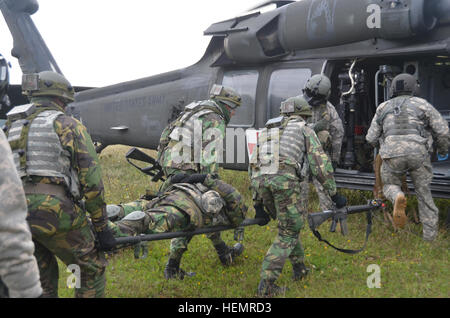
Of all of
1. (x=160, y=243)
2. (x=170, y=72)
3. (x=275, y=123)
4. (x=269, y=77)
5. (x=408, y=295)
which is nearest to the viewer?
(x=408, y=295)

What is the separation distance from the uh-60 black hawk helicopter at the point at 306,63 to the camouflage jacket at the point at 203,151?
2.52 meters

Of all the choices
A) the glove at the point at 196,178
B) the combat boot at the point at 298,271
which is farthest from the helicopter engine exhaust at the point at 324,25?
the glove at the point at 196,178

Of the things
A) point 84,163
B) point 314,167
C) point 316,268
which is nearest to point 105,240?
point 84,163

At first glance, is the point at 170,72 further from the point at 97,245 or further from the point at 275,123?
the point at 97,245

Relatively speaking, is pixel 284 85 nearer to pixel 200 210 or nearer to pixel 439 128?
pixel 439 128

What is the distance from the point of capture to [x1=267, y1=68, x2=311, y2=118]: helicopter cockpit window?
6777 millimetres

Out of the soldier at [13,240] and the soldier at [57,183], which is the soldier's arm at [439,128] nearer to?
the soldier at [57,183]

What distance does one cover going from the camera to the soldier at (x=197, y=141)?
450 centimetres

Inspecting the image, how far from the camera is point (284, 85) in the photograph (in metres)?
7.00

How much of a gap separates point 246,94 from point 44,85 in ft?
14.8

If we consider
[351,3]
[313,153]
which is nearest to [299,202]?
[313,153]

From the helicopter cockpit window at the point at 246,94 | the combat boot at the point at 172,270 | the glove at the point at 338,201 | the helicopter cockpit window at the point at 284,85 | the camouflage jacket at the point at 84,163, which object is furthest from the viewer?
the helicopter cockpit window at the point at 246,94

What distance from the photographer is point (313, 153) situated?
4379mm
